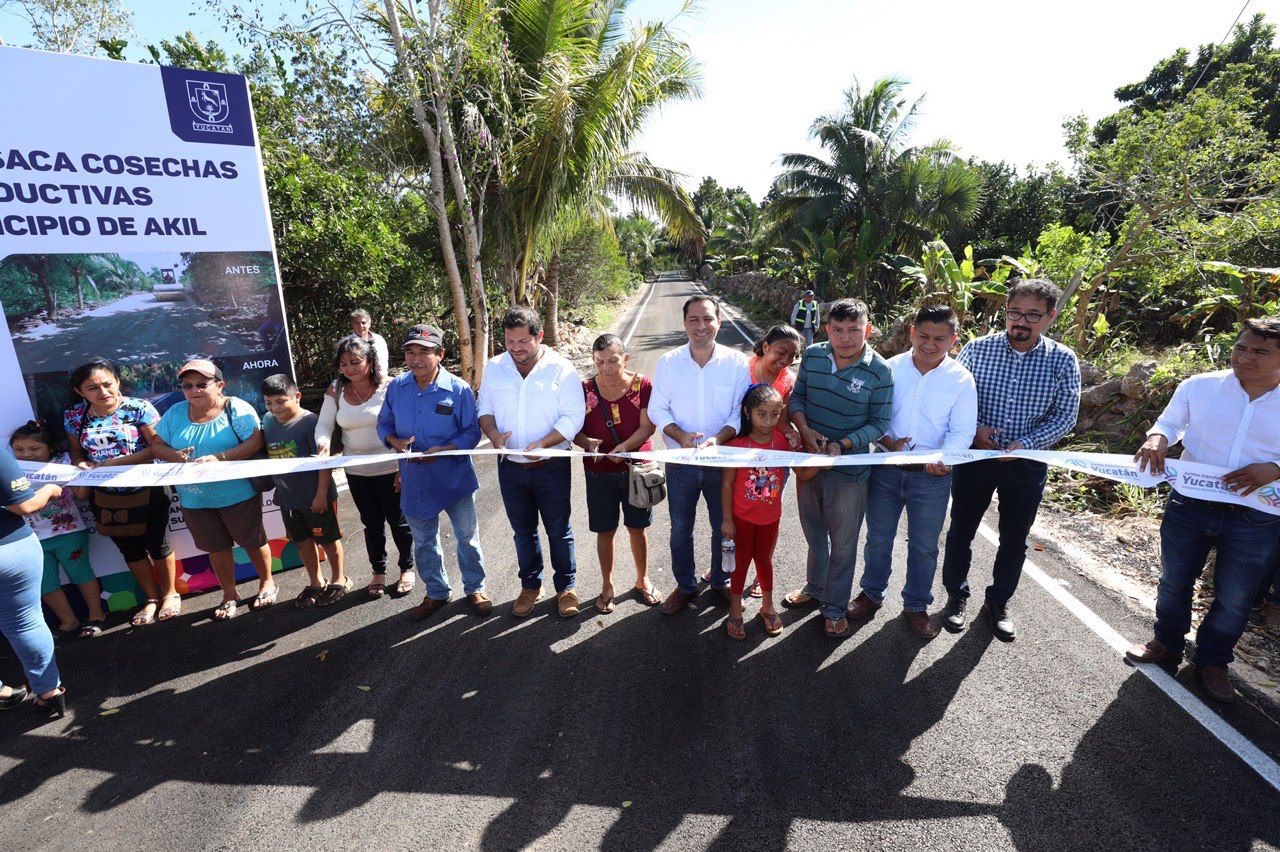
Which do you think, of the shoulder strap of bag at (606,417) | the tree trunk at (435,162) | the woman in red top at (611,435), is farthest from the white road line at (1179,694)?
the tree trunk at (435,162)

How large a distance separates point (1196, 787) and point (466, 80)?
413 inches

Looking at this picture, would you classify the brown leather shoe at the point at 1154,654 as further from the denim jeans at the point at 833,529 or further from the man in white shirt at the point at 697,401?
the man in white shirt at the point at 697,401

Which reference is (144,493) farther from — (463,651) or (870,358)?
(870,358)

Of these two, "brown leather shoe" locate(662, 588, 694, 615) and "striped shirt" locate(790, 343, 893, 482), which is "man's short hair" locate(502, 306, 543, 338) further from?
"brown leather shoe" locate(662, 588, 694, 615)

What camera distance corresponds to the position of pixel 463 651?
363cm

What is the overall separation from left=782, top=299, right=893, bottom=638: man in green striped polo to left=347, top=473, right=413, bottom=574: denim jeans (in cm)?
279

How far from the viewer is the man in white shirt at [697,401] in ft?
11.8

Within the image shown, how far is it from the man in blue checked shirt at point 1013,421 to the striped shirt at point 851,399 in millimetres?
625

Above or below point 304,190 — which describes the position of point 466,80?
above

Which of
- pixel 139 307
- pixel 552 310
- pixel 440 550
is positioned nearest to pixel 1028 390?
pixel 440 550

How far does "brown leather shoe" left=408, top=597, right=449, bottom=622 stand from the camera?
3965 mm

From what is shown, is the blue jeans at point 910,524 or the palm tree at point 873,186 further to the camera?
the palm tree at point 873,186

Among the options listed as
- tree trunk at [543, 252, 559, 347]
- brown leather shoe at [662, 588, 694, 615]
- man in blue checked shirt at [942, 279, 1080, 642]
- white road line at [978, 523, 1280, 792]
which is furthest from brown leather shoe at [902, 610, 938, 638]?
tree trunk at [543, 252, 559, 347]

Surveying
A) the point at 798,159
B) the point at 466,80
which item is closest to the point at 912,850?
the point at 466,80
